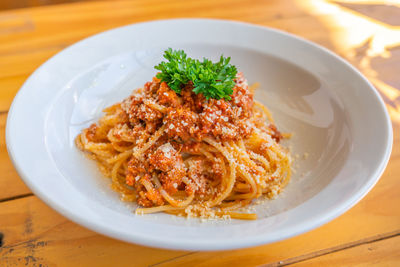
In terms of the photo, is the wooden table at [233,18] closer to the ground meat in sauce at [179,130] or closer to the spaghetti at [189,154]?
the spaghetti at [189,154]

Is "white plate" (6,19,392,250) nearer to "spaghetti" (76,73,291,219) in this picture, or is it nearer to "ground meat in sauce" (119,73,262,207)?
"spaghetti" (76,73,291,219)

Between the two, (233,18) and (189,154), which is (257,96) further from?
(233,18)

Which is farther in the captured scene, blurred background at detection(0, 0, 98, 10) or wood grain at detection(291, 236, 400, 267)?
blurred background at detection(0, 0, 98, 10)

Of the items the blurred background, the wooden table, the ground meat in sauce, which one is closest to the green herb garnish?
the ground meat in sauce

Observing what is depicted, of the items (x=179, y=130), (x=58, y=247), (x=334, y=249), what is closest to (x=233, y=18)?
(x=179, y=130)

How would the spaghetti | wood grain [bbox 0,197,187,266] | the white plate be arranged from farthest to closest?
the spaghetti, wood grain [bbox 0,197,187,266], the white plate

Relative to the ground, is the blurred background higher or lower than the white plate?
higher

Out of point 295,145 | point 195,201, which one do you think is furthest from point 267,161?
point 195,201

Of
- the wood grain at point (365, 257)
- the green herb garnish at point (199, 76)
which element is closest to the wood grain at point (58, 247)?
the wood grain at point (365, 257)
